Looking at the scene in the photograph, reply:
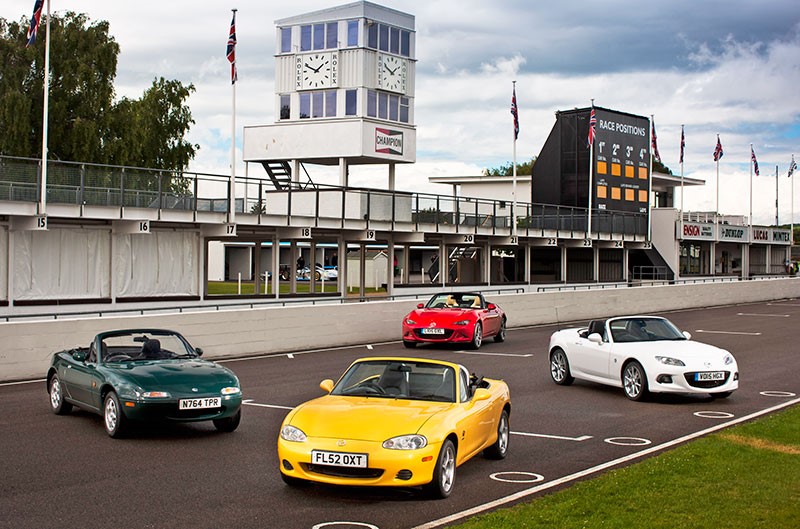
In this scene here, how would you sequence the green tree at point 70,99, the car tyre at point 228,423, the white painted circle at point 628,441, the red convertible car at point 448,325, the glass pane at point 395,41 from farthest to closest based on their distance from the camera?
the green tree at point 70,99, the glass pane at point 395,41, the red convertible car at point 448,325, the car tyre at point 228,423, the white painted circle at point 628,441

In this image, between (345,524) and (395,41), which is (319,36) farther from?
(345,524)

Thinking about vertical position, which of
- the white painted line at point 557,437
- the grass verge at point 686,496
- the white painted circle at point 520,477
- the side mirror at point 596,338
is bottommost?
the white painted line at point 557,437

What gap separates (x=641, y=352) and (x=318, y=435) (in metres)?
8.40

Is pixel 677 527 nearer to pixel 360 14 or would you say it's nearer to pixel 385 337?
pixel 385 337

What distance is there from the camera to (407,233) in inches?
1519

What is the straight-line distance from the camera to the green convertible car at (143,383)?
37.3 ft

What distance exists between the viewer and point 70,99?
55719 millimetres

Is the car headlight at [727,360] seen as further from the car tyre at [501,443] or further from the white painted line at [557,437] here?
the car tyre at [501,443]

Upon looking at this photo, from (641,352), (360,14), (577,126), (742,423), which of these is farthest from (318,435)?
(577,126)

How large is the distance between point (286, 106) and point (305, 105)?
1.00 meters

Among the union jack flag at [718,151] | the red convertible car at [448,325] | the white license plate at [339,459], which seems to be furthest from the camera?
the union jack flag at [718,151]

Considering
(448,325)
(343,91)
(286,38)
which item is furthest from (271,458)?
(286,38)

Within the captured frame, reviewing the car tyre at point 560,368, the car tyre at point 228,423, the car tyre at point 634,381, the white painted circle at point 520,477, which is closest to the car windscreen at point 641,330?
the car tyre at point 634,381

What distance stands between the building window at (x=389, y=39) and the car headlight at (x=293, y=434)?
35.3 m
